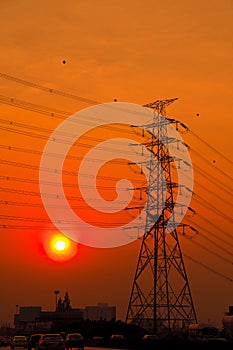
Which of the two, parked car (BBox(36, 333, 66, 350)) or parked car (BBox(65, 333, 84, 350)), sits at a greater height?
parked car (BBox(65, 333, 84, 350))

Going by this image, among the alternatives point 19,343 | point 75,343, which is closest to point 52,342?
point 75,343

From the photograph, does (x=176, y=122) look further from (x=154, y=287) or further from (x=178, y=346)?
(x=178, y=346)

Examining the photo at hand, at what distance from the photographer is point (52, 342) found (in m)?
65.2

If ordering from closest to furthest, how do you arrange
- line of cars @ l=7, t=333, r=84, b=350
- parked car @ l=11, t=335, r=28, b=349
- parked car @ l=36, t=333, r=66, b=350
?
1. parked car @ l=36, t=333, r=66, b=350
2. line of cars @ l=7, t=333, r=84, b=350
3. parked car @ l=11, t=335, r=28, b=349

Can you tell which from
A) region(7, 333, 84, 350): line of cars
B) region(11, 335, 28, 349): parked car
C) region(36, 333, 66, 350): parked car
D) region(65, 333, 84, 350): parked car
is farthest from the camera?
region(11, 335, 28, 349): parked car

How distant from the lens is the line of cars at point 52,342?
6488cm

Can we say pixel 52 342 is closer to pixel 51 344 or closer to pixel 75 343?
pixel 51 344

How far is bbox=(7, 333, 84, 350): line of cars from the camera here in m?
64.9

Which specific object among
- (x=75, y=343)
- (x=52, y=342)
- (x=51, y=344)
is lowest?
(x=51, y=344)

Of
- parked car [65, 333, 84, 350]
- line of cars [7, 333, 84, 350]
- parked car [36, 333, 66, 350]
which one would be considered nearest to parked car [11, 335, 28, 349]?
line of cars [7, 333, 84, 350]

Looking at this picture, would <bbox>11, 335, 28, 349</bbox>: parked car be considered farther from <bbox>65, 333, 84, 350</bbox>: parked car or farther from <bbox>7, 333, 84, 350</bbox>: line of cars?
<bbox>65, 333, 84, 350</bbox>: parked car

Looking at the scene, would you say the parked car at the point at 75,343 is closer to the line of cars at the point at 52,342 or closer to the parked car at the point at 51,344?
the line of cars at the point at 52,342

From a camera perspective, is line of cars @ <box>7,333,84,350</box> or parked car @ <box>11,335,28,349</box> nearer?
line of cars @ <box>7,333,84,350</box>

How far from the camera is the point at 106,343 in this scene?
89000mm
